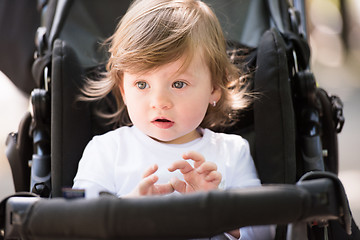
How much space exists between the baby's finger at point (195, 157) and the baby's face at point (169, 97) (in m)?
0.12

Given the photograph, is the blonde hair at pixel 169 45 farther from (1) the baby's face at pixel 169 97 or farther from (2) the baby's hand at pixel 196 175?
(2) the baby's hand at pixel 196 175

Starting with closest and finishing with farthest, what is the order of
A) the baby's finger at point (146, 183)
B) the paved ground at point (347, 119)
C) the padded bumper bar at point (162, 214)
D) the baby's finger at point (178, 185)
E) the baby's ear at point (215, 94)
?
the padded bumper bar at point (162, 214) → the baby's finger at point (146, 183) → the baby's finger at point (178, 185) → the baby's ear at point (215, 94) → the paved ground at point (347, 119)

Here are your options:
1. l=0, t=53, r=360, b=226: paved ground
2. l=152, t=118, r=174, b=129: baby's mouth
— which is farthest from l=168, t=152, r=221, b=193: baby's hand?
l=0, t=53, r=360, b=226: paved ground

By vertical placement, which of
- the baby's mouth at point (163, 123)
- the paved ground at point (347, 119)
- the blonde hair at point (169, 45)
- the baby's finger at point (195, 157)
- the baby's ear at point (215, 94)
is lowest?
the paved ground at point (347, 119)

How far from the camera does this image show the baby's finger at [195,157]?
41.5 inches

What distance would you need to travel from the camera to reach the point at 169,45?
1137 millimetres

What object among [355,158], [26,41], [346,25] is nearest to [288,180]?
[26,41]

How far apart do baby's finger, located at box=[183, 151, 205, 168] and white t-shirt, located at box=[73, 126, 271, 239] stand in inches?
4.7

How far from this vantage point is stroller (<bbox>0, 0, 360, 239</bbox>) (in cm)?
72

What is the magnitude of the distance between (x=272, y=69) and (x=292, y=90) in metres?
0.14

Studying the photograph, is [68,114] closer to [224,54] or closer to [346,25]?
[224,54]

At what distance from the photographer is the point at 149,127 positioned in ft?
3.85

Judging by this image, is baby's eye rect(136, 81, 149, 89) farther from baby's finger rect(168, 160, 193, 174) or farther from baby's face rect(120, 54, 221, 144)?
baby's finger rect(168, 160, 193, 174)

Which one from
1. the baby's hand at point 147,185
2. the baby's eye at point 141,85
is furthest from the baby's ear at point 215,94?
the baby's hand at point 147,185
